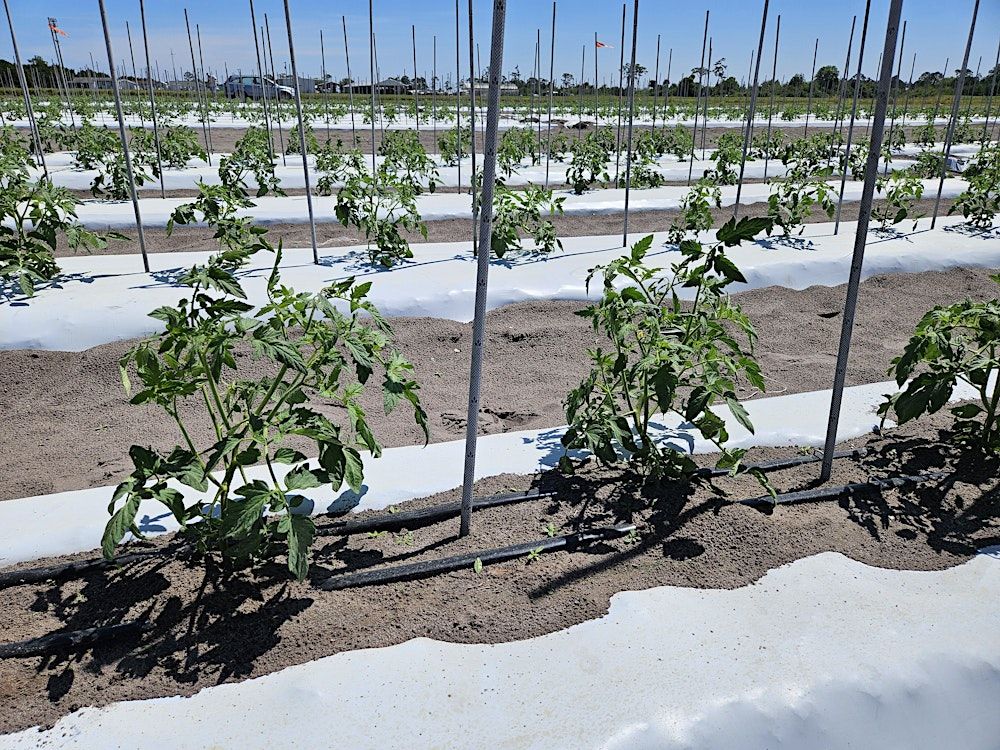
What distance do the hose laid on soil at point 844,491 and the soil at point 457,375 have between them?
1.33 metres

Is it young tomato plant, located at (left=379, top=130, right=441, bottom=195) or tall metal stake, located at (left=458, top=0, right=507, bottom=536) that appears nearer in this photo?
tall metal stake, located at (left=458, top=0, right=507, bottom=536)

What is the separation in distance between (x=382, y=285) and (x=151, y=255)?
7.73 feet

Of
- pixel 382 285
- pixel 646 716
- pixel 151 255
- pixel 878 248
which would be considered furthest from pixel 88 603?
pixel 878 248

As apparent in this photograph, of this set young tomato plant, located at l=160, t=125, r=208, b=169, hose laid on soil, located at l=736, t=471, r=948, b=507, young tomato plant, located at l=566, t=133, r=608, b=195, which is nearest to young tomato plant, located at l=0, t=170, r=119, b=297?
hose laid on soil, located at l=736, t=471, r=948, b=507

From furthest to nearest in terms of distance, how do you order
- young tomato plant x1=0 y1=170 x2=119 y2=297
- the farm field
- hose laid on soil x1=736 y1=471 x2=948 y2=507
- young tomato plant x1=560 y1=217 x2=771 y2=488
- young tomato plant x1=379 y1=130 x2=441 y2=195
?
young tomato plant x1=379 y1=130 x2=441 y2=195
young tomato plant x1=0 y1=170 x2=119 y2=297
hose laid on soil x1=736 y1=471 x2=948 y2=507
young tomato plant x1=560 y1=217 x2=771 y2=488
the farm field

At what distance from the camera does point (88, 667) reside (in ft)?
6.57

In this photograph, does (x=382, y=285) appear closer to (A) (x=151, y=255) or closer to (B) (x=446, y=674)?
(A) (x=151, y=255)

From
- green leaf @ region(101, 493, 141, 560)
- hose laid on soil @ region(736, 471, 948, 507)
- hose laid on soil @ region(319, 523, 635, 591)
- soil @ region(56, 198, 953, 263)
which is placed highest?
green leaf @ region(101, 493, 141, 560)

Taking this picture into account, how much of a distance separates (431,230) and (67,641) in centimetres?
664

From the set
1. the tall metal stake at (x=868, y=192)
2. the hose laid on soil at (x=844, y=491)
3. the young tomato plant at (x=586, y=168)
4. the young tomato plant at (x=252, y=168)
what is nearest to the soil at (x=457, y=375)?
the hose laid on soil at (x=844, y=491)

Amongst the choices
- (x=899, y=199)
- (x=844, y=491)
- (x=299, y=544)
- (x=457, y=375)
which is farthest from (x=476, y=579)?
(x=899, y=199)

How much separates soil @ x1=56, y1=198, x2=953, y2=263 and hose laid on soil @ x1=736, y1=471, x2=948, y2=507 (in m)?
5.00

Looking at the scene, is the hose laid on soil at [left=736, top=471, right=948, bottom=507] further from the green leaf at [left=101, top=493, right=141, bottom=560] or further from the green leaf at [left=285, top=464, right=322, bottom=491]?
the green leaf at [left=101, top=493, right=141, bottom=560]

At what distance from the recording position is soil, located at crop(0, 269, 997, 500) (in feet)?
11.8
